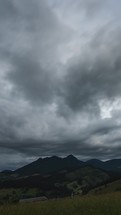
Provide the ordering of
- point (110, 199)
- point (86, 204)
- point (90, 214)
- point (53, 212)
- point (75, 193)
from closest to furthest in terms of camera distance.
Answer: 1. point (90, 214)
2. point (53, 212)
3. point (86, 204)
4. point (110, 199)
5. point (75, 193)

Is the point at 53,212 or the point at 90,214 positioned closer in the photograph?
the point at 90,214

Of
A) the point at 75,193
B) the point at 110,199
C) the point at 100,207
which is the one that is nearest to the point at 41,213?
the point at 100,207

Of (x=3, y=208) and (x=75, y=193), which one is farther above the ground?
(x=75, y=193)

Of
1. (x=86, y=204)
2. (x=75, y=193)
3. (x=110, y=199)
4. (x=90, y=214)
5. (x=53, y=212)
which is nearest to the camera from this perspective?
(x=90, y=214)

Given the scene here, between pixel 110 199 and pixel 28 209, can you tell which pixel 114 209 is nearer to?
pixel 110 199

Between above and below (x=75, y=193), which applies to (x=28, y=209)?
below

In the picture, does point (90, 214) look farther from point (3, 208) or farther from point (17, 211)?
point (3, 208)

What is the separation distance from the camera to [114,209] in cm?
1176

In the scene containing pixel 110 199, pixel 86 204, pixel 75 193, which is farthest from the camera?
pixel 75 193

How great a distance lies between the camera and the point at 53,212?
11.6 m

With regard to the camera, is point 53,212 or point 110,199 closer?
point 53,212

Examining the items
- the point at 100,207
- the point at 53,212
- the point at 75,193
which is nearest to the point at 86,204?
the point at 100,207

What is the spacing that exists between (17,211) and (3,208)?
762 mm

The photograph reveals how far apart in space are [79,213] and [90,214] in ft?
1.64
